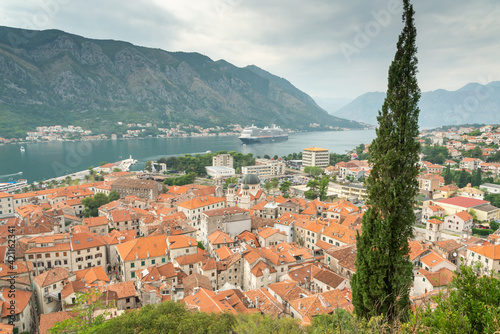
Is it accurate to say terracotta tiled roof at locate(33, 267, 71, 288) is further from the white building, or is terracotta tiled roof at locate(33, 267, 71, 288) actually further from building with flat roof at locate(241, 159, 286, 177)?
building with flat roof at locate(241, 159, 286, 177)

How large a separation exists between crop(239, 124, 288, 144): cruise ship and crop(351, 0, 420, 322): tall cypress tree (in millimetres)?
151030

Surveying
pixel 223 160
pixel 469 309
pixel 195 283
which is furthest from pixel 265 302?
pixel 223 160

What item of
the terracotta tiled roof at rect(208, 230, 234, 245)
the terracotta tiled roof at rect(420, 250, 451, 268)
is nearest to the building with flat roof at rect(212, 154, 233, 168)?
the terracotta tiled roof at rect(208, 230, 234, 245)

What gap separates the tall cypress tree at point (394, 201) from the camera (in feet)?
31.4

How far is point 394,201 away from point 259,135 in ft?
520

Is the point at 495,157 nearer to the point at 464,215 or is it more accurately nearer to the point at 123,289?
the point at 464,215

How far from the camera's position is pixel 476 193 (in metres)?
48.2

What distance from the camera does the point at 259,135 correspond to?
167m

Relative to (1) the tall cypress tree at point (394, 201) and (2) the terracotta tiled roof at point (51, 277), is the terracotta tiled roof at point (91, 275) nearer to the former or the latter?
(2) the terracotta tiled roof at point (51, 277)

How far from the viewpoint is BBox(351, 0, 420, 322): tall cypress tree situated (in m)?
9.56

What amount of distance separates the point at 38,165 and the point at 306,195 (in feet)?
274

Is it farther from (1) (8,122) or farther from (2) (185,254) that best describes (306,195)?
(1) (8,122)

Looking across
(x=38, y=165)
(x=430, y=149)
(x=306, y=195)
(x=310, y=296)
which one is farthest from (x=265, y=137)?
(x=310, y=296)

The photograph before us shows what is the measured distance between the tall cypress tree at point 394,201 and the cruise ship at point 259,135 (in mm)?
151030
